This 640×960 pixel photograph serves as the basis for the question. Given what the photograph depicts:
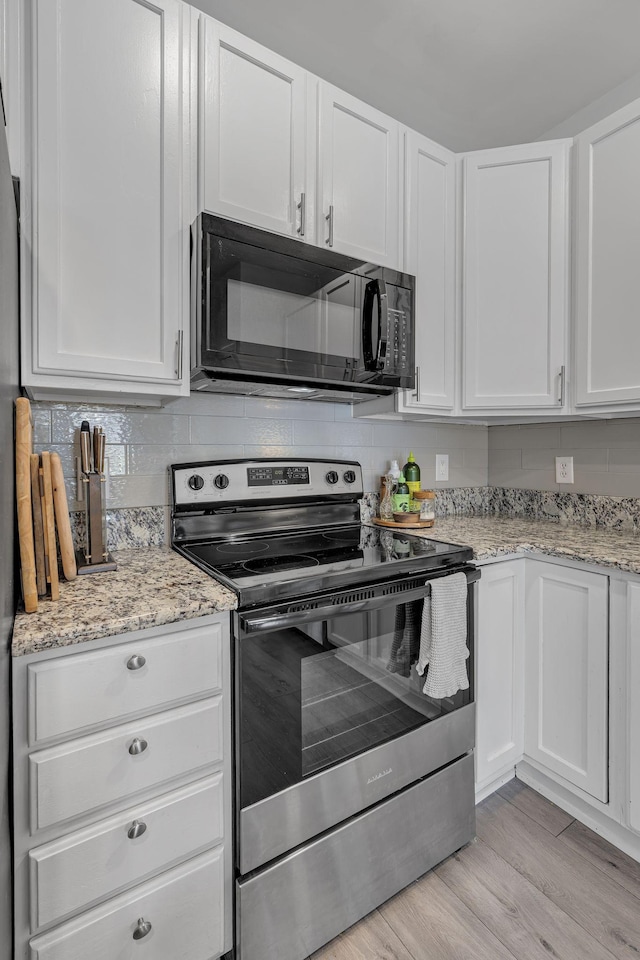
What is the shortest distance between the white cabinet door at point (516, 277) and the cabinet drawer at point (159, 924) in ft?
5.84

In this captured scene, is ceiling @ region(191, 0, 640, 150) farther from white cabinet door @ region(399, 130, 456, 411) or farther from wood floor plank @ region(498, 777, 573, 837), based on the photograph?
wood floor plank @ region(498, 777, 573, 837)

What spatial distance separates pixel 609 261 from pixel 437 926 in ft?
7.15

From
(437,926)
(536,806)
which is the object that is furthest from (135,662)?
(536,806)

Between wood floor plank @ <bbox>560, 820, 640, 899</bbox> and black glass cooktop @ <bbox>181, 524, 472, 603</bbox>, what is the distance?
1000 millimetres

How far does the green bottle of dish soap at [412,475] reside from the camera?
2.14m

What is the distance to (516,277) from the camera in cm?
196

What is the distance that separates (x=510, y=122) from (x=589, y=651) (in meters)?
2.28

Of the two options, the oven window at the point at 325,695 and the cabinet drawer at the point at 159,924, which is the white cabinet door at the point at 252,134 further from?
the cabinet drawer at the point at 159,924

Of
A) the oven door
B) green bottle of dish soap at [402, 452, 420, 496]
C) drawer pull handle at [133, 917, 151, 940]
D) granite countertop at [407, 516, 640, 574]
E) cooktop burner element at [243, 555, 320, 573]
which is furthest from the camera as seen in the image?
green bottle of dish soap at [402, 452, 420, 496]

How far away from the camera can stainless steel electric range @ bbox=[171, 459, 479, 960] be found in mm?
1124

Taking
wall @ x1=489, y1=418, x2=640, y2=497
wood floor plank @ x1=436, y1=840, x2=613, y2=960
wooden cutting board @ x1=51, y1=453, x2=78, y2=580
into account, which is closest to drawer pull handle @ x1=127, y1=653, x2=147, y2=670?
wooden cutting board @ x1=51, y1=453, x2=78, y2=580

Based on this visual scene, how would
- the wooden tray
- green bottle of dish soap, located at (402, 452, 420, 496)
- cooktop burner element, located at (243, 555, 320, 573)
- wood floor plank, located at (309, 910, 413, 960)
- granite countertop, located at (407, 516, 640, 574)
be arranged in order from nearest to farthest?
wood floor plank, located at (309, 910, 413, 960), cooktop burner element, located at (243, 555, 320, 573), granite countertop, located at (407, 516, 640, 574), the wooden tray, green bottle of dish soap, located at (402, 452, 420, 496)

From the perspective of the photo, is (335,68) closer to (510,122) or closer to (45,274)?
(510,122)

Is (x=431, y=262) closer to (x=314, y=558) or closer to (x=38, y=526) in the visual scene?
(x=314, y=558)
